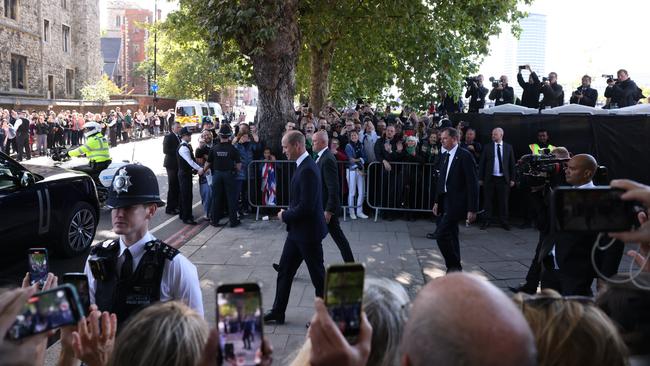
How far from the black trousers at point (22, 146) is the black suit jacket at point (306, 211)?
22.0 metres

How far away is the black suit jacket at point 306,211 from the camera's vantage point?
5.78 meters

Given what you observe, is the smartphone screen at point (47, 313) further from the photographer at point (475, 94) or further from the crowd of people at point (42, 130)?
the crowd of people at point (42, 130)

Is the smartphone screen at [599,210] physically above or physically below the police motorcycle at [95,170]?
above

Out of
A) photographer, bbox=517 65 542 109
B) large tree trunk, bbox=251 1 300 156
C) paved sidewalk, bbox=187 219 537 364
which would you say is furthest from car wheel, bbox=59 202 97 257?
photographer, bbox=517 65 542 109

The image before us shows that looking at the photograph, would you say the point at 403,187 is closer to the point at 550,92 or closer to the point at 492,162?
the point at 492,162

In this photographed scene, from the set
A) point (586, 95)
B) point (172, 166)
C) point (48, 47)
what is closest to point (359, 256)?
point (172, 166)

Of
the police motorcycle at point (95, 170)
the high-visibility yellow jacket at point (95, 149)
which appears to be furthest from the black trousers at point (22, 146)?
the high-visibility yellow jacket at point (95, 149)

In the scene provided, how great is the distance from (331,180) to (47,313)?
5.63 metres

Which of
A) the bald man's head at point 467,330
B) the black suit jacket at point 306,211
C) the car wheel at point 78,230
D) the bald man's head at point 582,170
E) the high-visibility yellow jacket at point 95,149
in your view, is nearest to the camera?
the bald man's head at point 467,330

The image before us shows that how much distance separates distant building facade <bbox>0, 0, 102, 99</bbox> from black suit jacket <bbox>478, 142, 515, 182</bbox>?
3631 centimetres

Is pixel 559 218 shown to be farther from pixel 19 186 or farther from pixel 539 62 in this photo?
pixel 539 62

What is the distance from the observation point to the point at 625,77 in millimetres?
14125

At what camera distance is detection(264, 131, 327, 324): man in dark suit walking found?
19.0ft

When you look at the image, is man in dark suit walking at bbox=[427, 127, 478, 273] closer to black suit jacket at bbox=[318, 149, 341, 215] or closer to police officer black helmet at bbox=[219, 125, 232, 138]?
black suit jacket at bbox=[318, 149, 341, 215]
